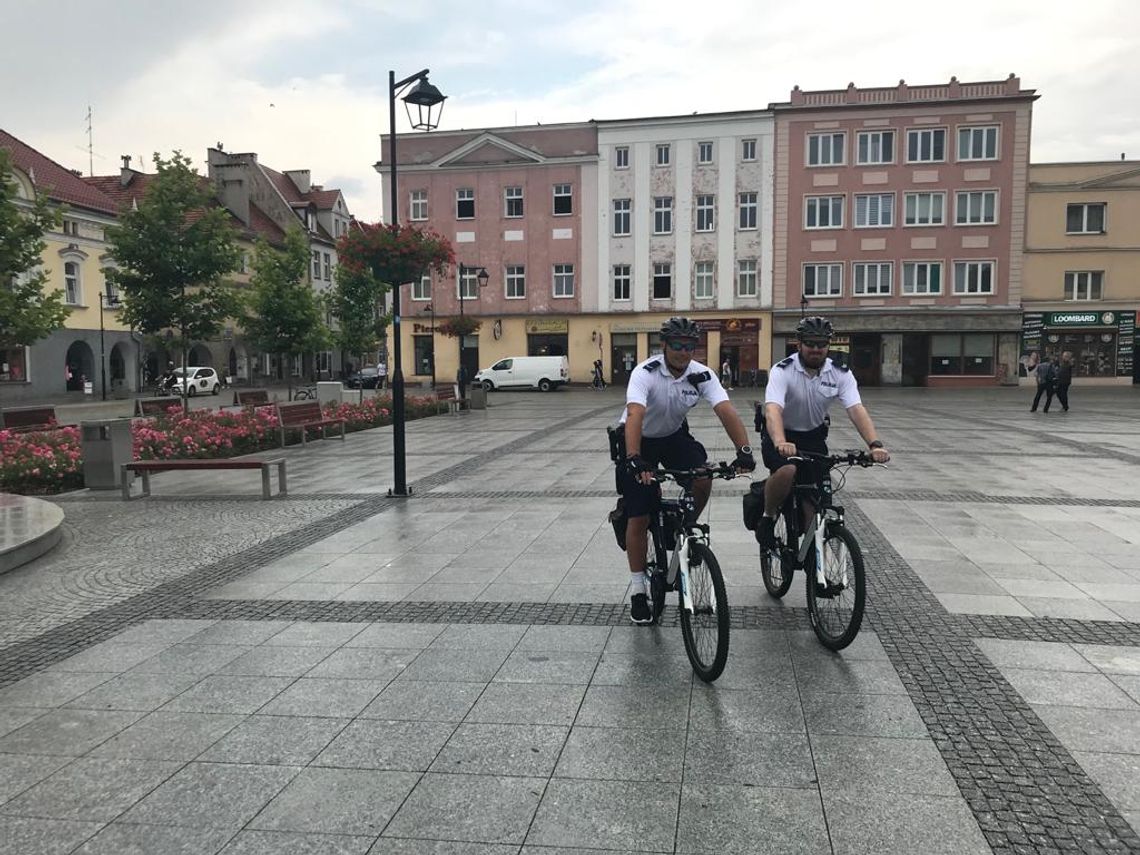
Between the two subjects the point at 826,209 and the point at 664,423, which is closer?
the point at 664,423

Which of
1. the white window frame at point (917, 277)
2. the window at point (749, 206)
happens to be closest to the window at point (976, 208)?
the white window frame at point (917, 277)

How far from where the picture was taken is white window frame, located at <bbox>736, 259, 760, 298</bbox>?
149 feet

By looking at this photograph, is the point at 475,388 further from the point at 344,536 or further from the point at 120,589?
the point at 120,589

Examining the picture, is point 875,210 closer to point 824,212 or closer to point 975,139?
point 824,212

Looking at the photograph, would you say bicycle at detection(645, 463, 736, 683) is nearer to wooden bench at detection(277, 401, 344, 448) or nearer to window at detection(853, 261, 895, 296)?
wooden bench at detection(277, 401, 344, 448)

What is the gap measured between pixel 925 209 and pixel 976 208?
2445mm

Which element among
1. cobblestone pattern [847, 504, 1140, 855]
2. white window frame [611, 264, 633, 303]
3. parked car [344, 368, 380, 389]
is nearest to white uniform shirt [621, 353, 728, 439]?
cobblestone pattern [847, 504, 1140, 855]

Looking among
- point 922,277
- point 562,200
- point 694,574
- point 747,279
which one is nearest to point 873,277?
point 922,277

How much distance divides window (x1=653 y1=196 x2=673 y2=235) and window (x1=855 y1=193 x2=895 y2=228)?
9.41 m

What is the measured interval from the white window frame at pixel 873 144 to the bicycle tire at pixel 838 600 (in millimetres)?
43673

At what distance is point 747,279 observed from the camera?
45.6m

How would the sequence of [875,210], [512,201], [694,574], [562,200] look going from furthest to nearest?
[512,201] → [562,200] → [875,210] → [694,574]

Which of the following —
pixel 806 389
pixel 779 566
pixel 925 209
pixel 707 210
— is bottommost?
pixel 779 566

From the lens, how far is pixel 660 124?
45.6 m
